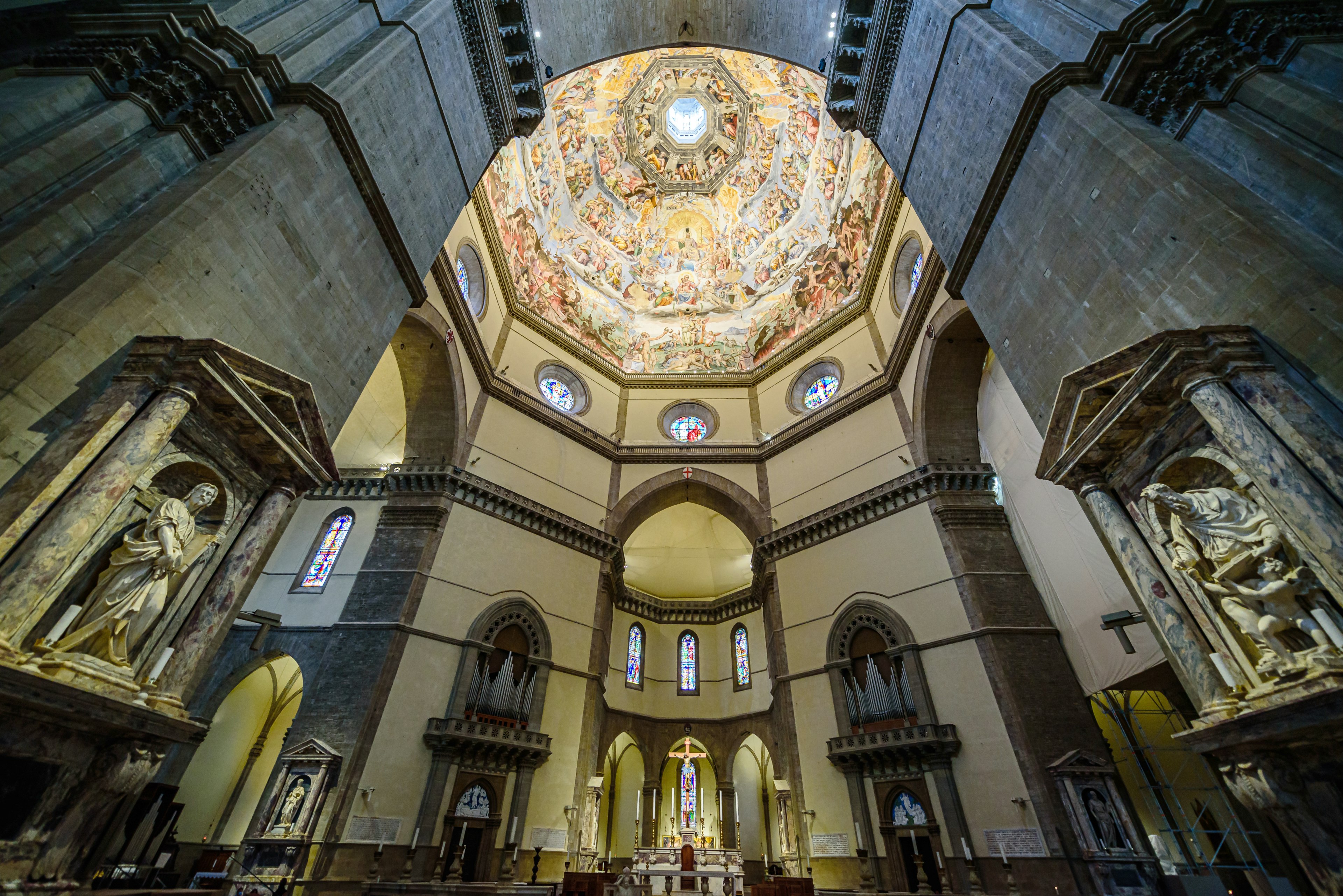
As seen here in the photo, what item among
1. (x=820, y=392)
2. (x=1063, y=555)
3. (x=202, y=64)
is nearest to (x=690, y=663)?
(x=820, y=392)

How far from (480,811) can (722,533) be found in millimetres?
14873

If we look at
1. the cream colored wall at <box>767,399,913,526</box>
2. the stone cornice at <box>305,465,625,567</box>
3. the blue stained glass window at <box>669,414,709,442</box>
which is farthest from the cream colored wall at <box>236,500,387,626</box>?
the cream colored wall at <box>767,399,913,526</box>

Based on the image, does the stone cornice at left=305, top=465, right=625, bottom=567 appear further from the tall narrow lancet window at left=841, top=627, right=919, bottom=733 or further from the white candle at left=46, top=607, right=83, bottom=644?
the white candle at left=46, top=607, right=83, bottom=644

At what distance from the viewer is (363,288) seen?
8.55 meters

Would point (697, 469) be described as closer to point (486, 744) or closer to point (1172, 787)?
point (486, 744)

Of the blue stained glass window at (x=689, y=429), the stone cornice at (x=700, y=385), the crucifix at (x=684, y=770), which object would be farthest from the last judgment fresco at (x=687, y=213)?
the crucifix at (x=684, y=770)

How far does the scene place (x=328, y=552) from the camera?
52.5ft

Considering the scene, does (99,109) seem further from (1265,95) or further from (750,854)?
(750,854)

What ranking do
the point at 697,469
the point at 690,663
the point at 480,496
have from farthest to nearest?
the point at 690,663
the point at 697,469
the point at 480,496

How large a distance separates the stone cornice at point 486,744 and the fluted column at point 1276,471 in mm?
14437

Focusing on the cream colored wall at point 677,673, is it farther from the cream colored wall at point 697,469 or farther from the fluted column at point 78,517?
the fluted column at point 78,517

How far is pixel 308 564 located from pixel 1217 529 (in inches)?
749

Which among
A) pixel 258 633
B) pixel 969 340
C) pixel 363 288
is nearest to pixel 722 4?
pixel 969 340

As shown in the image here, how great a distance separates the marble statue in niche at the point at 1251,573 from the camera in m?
4.14
